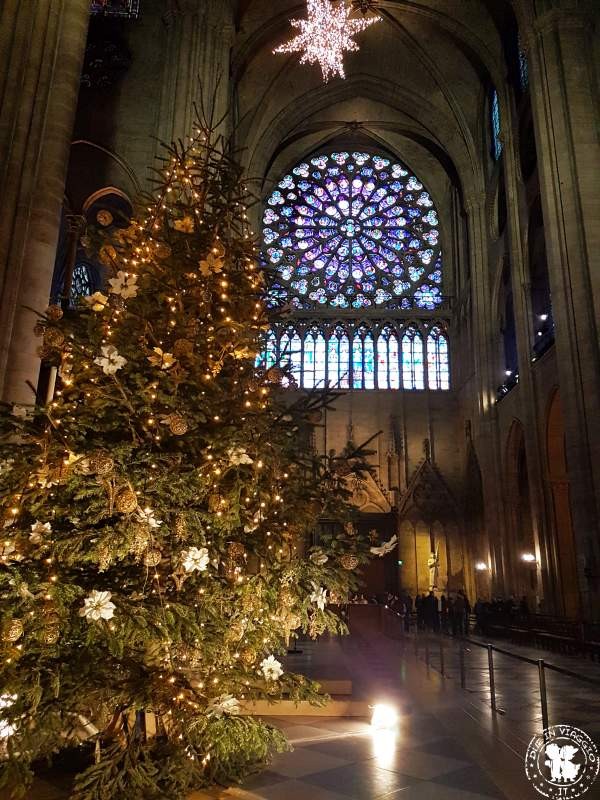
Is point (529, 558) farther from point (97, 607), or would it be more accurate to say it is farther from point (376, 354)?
point (97, 607)

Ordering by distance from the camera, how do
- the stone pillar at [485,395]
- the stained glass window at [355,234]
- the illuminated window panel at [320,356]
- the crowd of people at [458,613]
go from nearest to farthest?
the crowd of people at [458,613] < the stone pillar at [485,395] < the illuminated window panel at [320,356] < the stained glass window at [355,234]

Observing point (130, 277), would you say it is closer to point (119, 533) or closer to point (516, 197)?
point (119, 533)

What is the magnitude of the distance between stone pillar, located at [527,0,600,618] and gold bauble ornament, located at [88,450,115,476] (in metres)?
11.6

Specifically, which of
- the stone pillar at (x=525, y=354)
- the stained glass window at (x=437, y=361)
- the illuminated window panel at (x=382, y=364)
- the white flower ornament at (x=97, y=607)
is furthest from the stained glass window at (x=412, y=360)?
the white flower ornament at (x=97, y=607)

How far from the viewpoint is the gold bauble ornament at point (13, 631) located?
2.41m

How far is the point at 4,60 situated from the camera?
8242 millimetres

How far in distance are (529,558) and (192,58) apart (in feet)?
50.3

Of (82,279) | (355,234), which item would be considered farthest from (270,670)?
(355,234)

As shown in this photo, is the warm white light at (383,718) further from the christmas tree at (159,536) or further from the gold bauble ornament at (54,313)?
the gold bauble ornament at (54,313)

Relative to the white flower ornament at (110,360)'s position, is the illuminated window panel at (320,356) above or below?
above

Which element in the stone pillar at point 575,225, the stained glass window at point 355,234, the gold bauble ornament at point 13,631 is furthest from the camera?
the stained glass window at point 355,234

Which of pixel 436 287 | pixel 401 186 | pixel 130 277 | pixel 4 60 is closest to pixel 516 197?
pixel 436 287

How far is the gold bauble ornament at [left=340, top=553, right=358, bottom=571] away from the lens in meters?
3.20

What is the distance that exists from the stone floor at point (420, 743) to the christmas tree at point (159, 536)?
355mm
